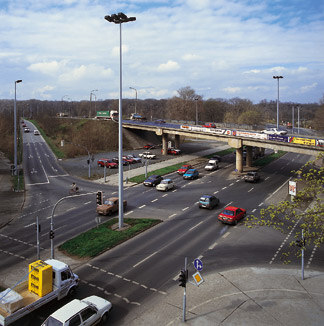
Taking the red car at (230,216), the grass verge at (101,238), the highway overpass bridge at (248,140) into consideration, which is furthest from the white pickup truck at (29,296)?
the highway overpass bridge at (248,140)

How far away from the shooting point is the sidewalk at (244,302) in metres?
14.9

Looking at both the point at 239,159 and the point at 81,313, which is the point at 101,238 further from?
the point at 239,159

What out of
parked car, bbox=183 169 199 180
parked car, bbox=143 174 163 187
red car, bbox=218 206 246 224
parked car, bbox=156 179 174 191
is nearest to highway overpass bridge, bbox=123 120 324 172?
parked car, bbox=183 169 199 180

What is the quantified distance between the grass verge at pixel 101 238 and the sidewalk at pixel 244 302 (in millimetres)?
7760

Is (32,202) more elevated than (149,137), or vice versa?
(149,137)

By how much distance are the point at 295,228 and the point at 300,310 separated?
44.1 ft

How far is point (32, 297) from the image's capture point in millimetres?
15531

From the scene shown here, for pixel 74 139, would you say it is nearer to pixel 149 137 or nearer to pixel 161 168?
pixel 149 137

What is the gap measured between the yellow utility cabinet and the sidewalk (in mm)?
4372

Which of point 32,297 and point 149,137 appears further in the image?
point 149,137

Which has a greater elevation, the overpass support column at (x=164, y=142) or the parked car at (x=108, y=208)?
the overpass support column at (x=164, y=142)

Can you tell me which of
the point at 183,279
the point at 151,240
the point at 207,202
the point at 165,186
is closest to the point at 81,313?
the point at 183,279

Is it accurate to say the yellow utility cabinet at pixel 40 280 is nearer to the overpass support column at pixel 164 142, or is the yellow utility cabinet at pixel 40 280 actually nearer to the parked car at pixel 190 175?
the parked car at pixel 190 175

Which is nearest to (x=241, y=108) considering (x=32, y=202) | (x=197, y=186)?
(x=197, y=186)
